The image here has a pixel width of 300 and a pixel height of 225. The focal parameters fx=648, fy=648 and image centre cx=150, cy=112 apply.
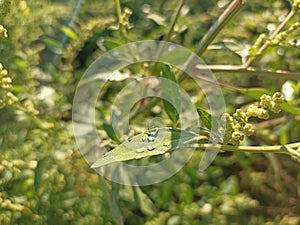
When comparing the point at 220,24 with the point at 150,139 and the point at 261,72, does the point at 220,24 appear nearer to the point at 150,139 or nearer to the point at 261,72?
the point at 261,72

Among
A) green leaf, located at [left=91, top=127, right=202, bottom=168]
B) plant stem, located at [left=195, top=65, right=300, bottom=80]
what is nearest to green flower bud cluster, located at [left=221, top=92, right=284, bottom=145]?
green leaf, located at [left=91, top=127, right=202, bottom=168]

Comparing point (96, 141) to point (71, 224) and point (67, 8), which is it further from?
point (67, 8)

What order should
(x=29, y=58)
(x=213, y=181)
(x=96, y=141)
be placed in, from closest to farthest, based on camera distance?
(x=96, y=141)
(x=29, y=58)
(x=213, y=181)

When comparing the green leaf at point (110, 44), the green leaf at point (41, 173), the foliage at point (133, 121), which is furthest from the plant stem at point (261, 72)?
the green leaf at point (41, 173)

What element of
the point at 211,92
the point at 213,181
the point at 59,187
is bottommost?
the point at 213,181

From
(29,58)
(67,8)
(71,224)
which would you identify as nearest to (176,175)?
(71,224)

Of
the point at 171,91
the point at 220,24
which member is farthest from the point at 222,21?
the point at 171,91
